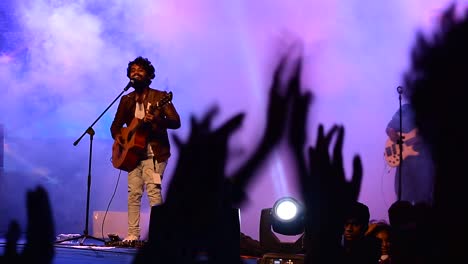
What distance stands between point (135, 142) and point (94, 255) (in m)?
0.77

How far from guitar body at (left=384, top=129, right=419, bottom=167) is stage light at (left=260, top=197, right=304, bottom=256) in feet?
4.17

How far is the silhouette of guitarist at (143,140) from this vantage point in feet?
11.6

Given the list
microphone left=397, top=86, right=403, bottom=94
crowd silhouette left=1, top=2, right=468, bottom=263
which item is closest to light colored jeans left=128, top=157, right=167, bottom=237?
crowd silhouette left=1, top=2, right=468, bottom=263

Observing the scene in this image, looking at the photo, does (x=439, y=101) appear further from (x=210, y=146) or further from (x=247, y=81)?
(x=210, y=146)

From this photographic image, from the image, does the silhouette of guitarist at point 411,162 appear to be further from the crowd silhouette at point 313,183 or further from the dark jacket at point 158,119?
the dark jacket at point 158,119

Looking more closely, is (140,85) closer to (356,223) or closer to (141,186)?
(141,186)

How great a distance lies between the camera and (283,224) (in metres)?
2.49

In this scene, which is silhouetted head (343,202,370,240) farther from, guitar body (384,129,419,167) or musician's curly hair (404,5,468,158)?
guitar body (384,129,419,167)

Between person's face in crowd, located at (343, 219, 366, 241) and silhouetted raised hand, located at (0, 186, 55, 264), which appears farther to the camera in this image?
silhouetted raised hand, located at (0, 186, 55, 264)

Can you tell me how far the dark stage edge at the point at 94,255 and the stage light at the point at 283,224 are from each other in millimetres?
129

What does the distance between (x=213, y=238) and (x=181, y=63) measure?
2158mm

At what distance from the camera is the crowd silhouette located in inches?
84.4

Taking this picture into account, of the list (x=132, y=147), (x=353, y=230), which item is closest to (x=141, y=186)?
(x=132, y=147)

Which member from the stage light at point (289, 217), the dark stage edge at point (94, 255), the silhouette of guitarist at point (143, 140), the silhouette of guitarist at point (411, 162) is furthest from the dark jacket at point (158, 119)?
the silhouette of guitarist at point (411, 162)
